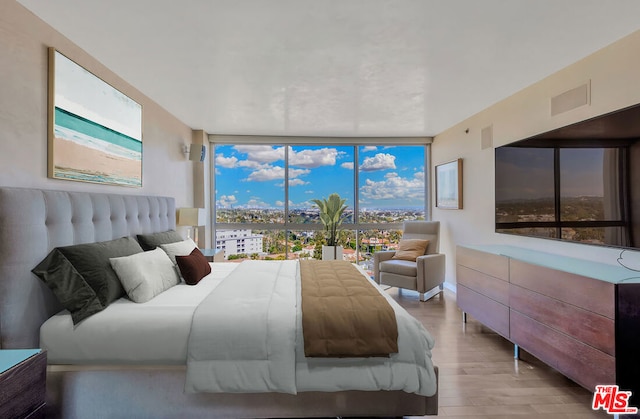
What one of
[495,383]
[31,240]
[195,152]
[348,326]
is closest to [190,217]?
[195,152]

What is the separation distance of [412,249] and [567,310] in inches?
96.1

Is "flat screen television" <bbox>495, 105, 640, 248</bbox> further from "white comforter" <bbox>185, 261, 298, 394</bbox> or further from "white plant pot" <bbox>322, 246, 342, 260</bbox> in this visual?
"white plant pot" <bbox>322, 246, 342, 260</bbox>

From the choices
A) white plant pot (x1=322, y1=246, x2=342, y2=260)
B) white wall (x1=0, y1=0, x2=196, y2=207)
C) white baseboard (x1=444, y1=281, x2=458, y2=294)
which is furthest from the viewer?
white plant pot (x1=322, y1=246, x2=342, y2=260)

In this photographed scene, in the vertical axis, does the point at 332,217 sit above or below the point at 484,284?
above

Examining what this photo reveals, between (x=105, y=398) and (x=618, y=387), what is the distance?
2.79 metres

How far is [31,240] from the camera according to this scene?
5.51 feet

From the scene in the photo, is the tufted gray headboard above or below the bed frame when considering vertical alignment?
above

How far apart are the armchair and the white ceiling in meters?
1.86

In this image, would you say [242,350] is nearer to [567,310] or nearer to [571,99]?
[567,310]

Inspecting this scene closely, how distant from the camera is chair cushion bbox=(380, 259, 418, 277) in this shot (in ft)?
13.0

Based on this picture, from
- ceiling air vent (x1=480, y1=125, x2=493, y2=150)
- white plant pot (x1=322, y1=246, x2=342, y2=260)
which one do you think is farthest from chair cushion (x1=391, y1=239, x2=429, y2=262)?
ceiling air vent (x1=480, y1=125, x2=493, y2=150)

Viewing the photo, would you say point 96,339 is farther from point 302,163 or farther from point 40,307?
point 302,163

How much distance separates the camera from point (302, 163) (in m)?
5.14

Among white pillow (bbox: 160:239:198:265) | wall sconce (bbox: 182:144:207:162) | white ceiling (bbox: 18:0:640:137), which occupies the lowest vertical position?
white pillow (bbox: 160:239:198:265)
